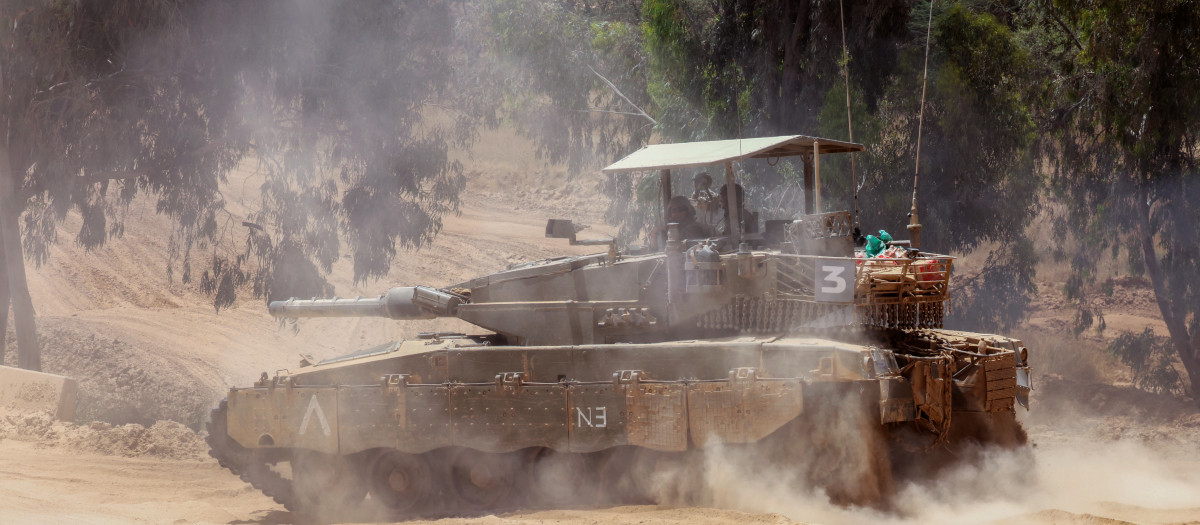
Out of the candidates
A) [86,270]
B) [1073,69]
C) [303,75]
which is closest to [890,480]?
[1073,69]

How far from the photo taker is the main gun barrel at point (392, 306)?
41.0 feet

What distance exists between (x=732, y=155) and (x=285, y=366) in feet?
52.6

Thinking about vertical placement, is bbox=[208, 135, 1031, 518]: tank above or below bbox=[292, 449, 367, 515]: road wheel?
above

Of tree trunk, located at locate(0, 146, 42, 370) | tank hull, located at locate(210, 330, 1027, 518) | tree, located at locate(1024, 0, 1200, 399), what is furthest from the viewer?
tree trunk, located at locate(0, 146, 42, 370)

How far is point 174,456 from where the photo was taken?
611 inches

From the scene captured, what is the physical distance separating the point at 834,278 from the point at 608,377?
2.44 m

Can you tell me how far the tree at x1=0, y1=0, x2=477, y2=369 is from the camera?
18.8 metres

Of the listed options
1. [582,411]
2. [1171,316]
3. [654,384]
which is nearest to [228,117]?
[582,411]

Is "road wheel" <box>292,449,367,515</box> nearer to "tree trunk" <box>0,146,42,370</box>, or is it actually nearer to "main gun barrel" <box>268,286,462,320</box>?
"main gun barrel" <box>268,286,462,320</box>

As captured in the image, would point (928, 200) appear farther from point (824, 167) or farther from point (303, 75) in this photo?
point (303, 75)

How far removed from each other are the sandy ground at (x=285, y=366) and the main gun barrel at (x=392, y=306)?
2250mm

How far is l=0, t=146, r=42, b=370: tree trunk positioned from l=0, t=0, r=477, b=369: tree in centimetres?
2

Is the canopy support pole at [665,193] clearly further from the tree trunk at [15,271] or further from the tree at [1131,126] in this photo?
the tree trunk at [15,271]

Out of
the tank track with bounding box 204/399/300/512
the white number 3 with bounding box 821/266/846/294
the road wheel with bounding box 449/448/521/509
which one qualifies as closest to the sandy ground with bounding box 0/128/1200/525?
the tank track with bounding box 204/399/300/512
